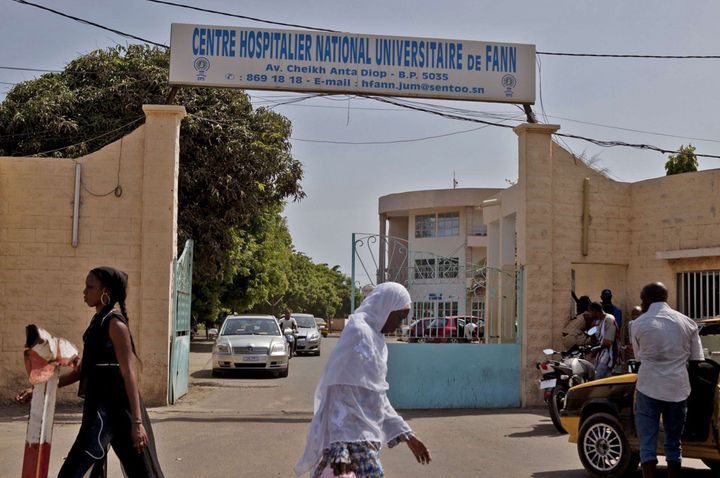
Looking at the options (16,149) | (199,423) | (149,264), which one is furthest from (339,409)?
(16,149)

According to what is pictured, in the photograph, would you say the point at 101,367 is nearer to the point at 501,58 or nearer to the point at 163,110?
the point at 163,110

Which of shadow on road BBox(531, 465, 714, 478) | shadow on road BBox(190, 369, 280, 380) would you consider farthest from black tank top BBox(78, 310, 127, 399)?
shadow on road BBox(190, 369, 280, 380)

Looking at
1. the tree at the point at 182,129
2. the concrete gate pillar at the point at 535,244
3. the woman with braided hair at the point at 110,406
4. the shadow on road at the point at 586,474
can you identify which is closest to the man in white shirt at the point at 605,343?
the concrete gate pillar at the point at 535,244

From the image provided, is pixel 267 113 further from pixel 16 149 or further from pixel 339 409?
pixel 339 409

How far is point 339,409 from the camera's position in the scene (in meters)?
4.42

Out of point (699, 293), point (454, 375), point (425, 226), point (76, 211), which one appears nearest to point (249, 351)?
point (454, 375)

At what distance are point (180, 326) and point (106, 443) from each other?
8760mm

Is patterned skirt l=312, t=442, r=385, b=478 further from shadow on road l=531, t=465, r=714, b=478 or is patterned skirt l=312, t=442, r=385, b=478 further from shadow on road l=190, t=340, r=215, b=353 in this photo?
shadow on road l=190, t=340, r=215, b=353

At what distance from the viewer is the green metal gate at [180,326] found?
512 inches

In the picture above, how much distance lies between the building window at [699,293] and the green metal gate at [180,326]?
323 inches

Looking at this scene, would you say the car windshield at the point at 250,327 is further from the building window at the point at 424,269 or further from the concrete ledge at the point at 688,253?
the concrete ledge at the point at 688,253

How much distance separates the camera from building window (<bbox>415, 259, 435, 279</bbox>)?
41.9 ft

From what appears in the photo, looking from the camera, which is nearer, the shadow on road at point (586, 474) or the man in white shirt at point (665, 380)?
the man in white shirt at point (665, 380)

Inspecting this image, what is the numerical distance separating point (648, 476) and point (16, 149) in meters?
17.0
